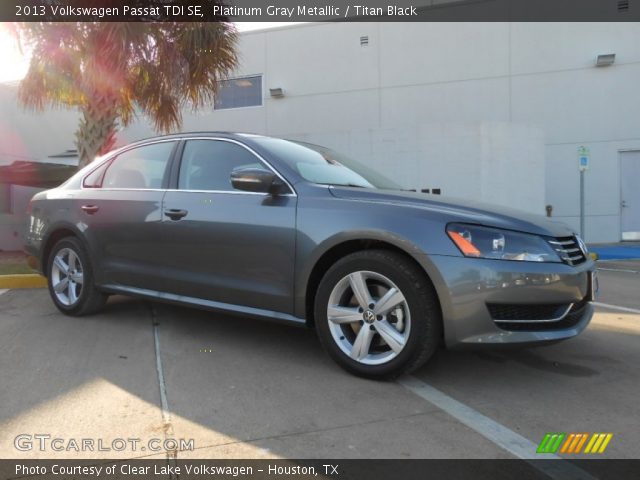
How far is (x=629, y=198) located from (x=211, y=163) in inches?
582

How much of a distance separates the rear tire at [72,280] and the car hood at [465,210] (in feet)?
8.77

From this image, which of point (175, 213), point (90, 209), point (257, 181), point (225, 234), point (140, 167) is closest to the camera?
point (257, 181)

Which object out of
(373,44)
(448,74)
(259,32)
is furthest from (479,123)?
(259,32)

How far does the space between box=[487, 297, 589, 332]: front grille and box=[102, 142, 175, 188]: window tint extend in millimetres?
2874

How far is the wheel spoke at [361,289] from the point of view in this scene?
324cm

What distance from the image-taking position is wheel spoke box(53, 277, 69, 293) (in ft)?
16.6

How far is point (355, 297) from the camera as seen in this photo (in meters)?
3.34

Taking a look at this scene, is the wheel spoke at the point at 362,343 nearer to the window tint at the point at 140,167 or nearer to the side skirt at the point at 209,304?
the side skirt at the point at 209,304

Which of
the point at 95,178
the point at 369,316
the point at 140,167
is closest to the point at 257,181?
the point at 369,316

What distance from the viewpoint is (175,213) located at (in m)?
4.09

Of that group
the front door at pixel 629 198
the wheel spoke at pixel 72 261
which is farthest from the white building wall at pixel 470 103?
the wheel spoke at pixel 72 261

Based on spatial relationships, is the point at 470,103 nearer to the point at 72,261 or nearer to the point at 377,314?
the point at 72,261

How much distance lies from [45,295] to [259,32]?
45.6 feet

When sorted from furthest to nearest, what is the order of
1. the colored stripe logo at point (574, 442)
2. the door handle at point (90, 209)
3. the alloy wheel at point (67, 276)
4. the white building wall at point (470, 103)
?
the white building wall at point (470, 103) → the alloy wheel at point (67, 276) → the door handle at point (90, 209) → the colored stripe logo at point (574, 442)
